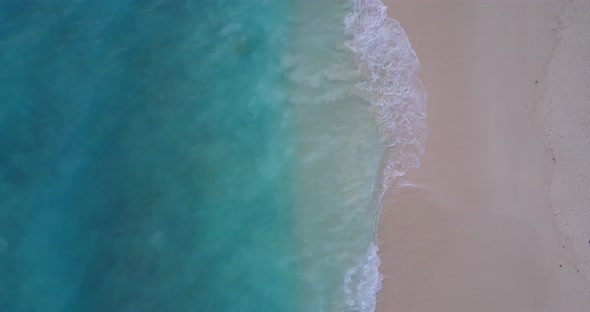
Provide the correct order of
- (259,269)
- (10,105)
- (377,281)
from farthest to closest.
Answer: (10,105), (259,269), (377,281)

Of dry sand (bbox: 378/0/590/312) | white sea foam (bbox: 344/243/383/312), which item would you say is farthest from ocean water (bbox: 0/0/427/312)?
dry sand (bbox: 378/0/590/312)

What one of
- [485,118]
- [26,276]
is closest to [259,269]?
[26,276]

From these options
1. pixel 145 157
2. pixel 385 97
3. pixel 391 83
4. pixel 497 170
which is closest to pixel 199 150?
pixel 145 157

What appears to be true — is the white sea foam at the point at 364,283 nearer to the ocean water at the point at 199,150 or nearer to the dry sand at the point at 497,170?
the ocean water at the point at 199,150

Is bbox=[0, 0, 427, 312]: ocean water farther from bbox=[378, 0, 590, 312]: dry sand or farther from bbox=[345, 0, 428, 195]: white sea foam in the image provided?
bbox=[378, 0, 590, 312]: dry sand

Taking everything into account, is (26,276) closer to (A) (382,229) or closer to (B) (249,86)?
(B) (249,86)

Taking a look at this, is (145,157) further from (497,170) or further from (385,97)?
(497,170)
